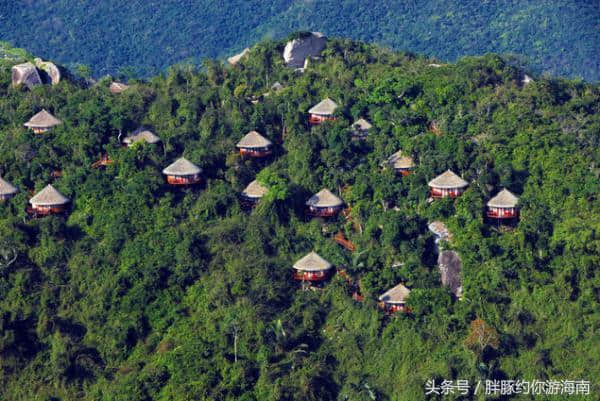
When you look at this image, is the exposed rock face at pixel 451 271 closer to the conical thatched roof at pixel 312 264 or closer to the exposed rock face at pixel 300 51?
the conical thatched roof at pixel 312 264

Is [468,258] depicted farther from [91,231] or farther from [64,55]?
[64,55]

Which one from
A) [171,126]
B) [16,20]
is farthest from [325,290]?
[16,20]

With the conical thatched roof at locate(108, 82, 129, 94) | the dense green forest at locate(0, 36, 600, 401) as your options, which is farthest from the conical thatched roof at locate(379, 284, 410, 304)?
the conical thatched roof at locate(108, 82, 129, 94)

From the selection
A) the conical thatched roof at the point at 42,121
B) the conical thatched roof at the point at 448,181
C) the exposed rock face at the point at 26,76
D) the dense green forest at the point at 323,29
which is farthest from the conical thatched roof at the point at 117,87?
the dense green forest at the point at 323,29

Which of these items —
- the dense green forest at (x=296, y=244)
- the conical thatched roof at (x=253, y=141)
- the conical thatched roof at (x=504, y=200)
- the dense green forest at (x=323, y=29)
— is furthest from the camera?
the dense green forest at (x=323, y=29)

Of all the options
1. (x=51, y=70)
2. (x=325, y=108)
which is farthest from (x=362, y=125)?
(x=51, y=70)
